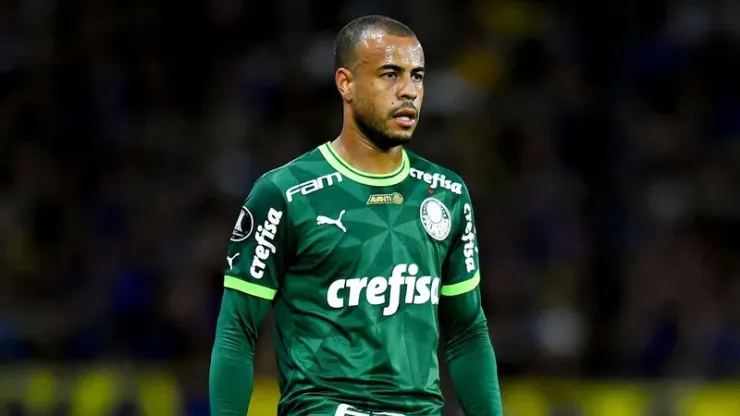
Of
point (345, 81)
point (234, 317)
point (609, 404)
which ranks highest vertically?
point (345, 81)

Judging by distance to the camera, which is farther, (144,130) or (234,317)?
(144,130)

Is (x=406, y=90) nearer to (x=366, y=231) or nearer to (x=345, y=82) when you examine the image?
(x=345, y=82)

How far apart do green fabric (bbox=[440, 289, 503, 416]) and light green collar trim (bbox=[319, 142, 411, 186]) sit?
49 cm

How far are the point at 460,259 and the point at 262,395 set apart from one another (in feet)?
17.4

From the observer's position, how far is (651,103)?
43.0ft

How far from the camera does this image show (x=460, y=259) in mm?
5301

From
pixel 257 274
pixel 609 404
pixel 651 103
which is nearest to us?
pixel 257 274

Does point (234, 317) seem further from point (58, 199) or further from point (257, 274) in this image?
point (58, 199)

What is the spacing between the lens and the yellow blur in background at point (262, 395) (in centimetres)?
1016

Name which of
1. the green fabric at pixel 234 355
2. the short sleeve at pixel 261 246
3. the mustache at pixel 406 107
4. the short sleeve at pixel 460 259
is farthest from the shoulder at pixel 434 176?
the green fabric at pixel 234 355

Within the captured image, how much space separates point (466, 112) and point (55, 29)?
4216 mm

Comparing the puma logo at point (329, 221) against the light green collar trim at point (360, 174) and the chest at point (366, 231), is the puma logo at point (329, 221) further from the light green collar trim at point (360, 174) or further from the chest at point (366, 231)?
the light green collar trim at point (360, 174)

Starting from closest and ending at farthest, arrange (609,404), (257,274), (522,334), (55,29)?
1. (257,274)
2. (609,404)
3. (522,334)
4. (55,29)

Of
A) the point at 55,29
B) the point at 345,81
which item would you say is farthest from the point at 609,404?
the point at 55,29
